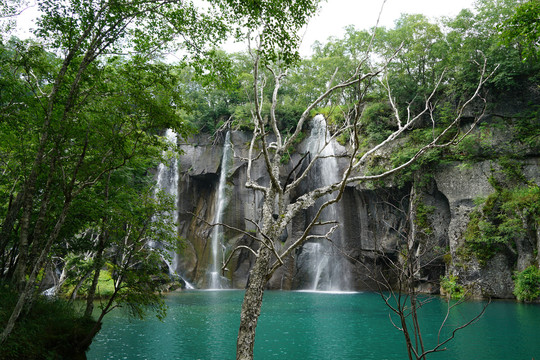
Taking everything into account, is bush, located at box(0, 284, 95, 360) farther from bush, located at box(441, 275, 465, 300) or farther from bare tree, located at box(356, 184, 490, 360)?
bush, located at box(441, 275, 465, 300)

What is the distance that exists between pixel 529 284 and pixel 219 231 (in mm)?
22296

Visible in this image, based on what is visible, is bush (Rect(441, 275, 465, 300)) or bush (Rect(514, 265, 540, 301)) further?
bush (Rect(441, 275, 465, 300))

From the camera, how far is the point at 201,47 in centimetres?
683

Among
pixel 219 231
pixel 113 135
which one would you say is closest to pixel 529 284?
pixel 113 135

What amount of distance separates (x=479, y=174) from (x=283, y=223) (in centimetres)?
2164

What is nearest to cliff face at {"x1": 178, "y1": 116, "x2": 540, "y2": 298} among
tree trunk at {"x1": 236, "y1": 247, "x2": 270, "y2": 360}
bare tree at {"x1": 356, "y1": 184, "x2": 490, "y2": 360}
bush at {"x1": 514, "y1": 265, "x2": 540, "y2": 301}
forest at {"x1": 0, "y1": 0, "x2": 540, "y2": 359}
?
bush at {"x1": 514, "y1": 265, "x2": 540, "y2": 301}

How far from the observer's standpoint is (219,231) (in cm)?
3158

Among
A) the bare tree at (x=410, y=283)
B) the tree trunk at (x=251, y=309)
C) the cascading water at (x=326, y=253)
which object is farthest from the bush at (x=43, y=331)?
the cascading water at (x=326, y=253)

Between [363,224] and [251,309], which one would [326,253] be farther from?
[251,309]

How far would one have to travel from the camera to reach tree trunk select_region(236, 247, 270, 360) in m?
3.96

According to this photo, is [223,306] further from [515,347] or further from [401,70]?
[401,70]

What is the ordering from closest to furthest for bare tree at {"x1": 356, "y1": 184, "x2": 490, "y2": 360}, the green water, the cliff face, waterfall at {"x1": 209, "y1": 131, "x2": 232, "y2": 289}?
bare tree at {"x1": 356, "y1": 184, "x2": 490, "y2": 360} → the green water → the cliff face → waterfall at {"x1": 209, "y1": 131, "x2": 232, "y2": 289}

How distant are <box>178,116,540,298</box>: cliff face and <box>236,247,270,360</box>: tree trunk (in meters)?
12.2

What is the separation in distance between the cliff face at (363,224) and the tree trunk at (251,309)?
482 inches
